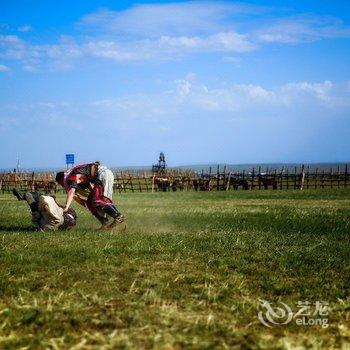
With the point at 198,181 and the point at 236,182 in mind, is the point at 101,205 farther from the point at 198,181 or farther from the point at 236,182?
the point at 198,181

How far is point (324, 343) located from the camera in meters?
3.17

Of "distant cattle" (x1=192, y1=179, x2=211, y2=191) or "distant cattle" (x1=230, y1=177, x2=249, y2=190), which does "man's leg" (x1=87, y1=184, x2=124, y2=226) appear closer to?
"distant cattle" (x1=192, y1=179, x2=211, y2=191)

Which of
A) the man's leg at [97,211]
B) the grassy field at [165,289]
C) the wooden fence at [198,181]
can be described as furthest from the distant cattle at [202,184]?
the grassy field at [165,289]

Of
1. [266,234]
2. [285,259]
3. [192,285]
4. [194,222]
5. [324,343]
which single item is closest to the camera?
[324,343]

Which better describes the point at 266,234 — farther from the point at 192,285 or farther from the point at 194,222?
the point at 192,285

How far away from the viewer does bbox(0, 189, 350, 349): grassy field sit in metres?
3.17

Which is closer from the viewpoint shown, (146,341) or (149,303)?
(146,341)

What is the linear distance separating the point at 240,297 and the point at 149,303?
3.22ft

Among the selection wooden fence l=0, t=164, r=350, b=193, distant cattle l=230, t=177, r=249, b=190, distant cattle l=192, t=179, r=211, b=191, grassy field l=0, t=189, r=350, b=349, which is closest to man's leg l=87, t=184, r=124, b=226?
grassy field l=0, t=189, r=350, b=349

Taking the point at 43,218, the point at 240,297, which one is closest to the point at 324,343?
the point at 240,297

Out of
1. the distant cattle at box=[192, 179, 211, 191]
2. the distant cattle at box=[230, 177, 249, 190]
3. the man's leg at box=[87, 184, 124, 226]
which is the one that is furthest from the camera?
the distant cattle at box=[192, 179, 211, 191]

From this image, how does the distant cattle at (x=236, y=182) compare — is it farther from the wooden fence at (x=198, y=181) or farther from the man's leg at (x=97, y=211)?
the man's leg at (x=97, y=211)

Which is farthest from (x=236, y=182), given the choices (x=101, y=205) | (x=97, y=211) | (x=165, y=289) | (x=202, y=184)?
(x=165, y=289)

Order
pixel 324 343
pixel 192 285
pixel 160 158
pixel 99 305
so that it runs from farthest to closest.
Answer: pixel 160 158
pixel 192 285
pixel 99 305
pixel 324 343
